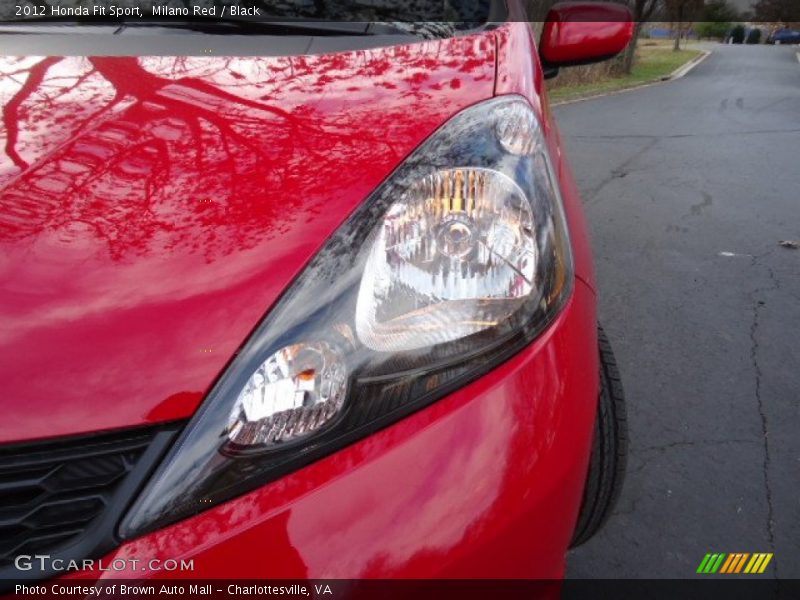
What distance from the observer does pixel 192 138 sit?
123 cm

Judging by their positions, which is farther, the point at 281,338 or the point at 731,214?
the point at 731,214

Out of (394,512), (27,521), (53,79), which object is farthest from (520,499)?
(53,79)

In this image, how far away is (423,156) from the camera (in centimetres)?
114

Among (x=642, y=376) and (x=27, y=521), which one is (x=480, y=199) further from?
(x=642, y=376)

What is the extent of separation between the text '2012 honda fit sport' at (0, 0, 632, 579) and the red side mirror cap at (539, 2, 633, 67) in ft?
4.03

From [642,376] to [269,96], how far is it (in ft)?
6.69

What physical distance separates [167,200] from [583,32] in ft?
6.05

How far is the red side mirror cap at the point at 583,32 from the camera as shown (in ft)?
7.92

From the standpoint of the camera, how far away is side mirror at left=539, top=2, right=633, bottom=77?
95.0 inches

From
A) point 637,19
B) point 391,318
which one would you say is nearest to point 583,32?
point 391,318
